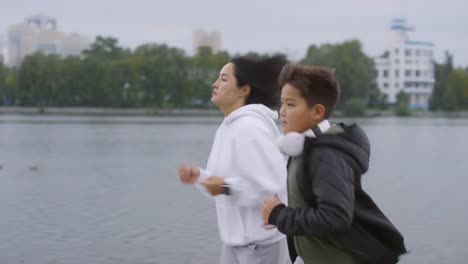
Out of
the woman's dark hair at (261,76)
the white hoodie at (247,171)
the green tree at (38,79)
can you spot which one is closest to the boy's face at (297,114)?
the white hoodie at (247,171)

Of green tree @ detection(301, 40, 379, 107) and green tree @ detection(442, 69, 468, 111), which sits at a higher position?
green tree @ detection(301, 40, 379, 107)

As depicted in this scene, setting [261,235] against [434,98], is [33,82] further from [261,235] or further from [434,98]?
[261,235]

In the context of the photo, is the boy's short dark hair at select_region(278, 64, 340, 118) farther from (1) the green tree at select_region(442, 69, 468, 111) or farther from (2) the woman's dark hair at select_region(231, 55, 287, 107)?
(1) the green tree at select_region(442, 69, 468, 111)

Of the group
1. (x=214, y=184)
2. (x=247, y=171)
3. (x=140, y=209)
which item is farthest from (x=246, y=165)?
(x=140, y=209)

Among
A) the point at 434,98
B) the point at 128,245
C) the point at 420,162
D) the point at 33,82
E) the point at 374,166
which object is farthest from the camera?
the point at 434,98

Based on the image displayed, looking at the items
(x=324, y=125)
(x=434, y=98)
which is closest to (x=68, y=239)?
(x=324, y=125)

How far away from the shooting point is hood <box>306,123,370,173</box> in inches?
116

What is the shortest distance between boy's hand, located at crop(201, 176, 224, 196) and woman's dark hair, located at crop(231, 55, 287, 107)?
0.54 meters

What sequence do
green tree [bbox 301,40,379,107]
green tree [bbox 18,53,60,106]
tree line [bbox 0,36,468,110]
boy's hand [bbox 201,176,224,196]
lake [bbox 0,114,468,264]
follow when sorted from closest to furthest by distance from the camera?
boy's hand [bbox 201,176,224,196], lake [bbox 0,114,468,264], green tree [bbox 18,53,60,106], tree line [bbox 0,36,468,110], green tree [bbox 301,40,379,107]

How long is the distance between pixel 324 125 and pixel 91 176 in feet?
50.3

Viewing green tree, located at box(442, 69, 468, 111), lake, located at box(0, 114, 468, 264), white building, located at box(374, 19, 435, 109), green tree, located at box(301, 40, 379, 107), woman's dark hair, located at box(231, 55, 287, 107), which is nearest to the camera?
woman's dark hair, located at box(231, 55, 287, 107)

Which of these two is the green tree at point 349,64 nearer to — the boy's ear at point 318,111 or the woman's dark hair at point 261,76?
the woman's dark hair at point 261,76

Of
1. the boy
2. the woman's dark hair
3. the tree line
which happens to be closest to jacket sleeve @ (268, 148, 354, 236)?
the boy

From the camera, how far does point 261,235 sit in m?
3.78
